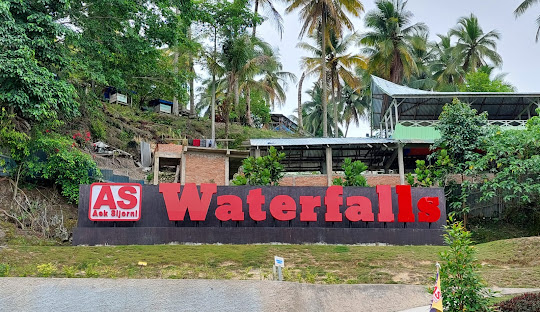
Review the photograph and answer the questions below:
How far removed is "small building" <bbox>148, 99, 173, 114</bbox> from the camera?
45.8 metres

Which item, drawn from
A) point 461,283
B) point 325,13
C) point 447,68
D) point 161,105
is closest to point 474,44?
point 447,68

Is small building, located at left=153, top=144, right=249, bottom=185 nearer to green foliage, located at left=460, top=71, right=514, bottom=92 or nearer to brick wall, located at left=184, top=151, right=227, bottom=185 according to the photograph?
brick wall, located at left=184, top=151, right=227, bottom=185

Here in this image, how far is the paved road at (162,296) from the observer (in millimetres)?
11500

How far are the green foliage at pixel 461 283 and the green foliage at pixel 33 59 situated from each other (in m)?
14.7

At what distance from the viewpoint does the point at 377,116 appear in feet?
117

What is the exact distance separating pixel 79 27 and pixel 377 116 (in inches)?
804

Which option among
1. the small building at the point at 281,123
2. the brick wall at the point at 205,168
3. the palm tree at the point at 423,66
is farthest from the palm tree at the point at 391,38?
the small building at the point at 281,123

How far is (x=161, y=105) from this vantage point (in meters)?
46.0

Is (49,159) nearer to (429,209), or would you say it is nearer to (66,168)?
(66,168)

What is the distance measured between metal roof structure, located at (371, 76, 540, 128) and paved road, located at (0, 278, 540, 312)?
56.3 ft

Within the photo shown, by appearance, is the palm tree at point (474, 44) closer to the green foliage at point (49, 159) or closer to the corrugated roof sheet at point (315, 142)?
the corrugated roof sheet at point (315, 142)

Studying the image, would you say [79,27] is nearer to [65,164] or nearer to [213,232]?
[65,164]

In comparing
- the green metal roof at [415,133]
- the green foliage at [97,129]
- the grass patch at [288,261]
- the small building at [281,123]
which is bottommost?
the grass patch at [288,261]

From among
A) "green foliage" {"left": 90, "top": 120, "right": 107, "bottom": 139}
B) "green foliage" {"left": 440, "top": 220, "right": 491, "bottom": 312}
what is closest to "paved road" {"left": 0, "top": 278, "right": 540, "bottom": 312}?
"green foliage" {"left": 440, "top": 220, "right": 491, "bottom": 312}
